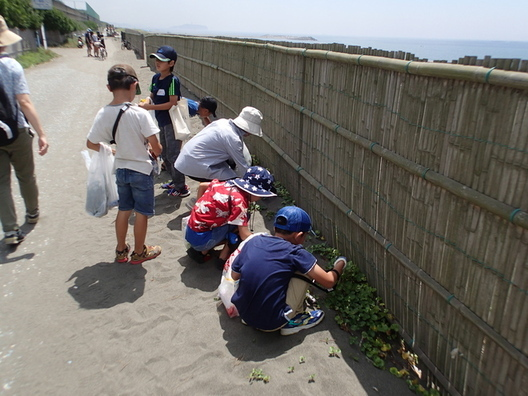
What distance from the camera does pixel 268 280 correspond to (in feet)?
9.68

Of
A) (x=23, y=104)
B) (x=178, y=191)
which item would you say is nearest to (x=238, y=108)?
(x=178, y=191)

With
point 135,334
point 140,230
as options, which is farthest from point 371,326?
point 140,230

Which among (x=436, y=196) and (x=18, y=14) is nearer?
(x=436, y=196)

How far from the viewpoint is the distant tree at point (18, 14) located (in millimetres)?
24367

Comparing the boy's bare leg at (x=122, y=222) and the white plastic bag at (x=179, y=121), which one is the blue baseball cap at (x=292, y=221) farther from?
the white plastic bag at (x=179, y=121)

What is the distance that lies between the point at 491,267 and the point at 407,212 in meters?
0.76

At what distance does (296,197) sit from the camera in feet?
16.8

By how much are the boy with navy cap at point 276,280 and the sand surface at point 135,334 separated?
0.18m

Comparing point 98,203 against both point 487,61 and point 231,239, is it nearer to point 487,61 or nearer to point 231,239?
point 231,239

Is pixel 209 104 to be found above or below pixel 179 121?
above

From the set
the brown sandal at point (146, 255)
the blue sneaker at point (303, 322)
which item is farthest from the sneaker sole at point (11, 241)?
the blue sneaker at point (303, 322)

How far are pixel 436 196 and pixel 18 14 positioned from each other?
3090 cm

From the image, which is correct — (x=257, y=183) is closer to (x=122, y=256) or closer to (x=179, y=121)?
(x=122, y=256)

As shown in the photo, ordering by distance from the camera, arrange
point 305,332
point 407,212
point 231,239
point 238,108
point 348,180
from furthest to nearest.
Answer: point 238,108
point 231,239
point 348,180
point 305,332
point 407,212
